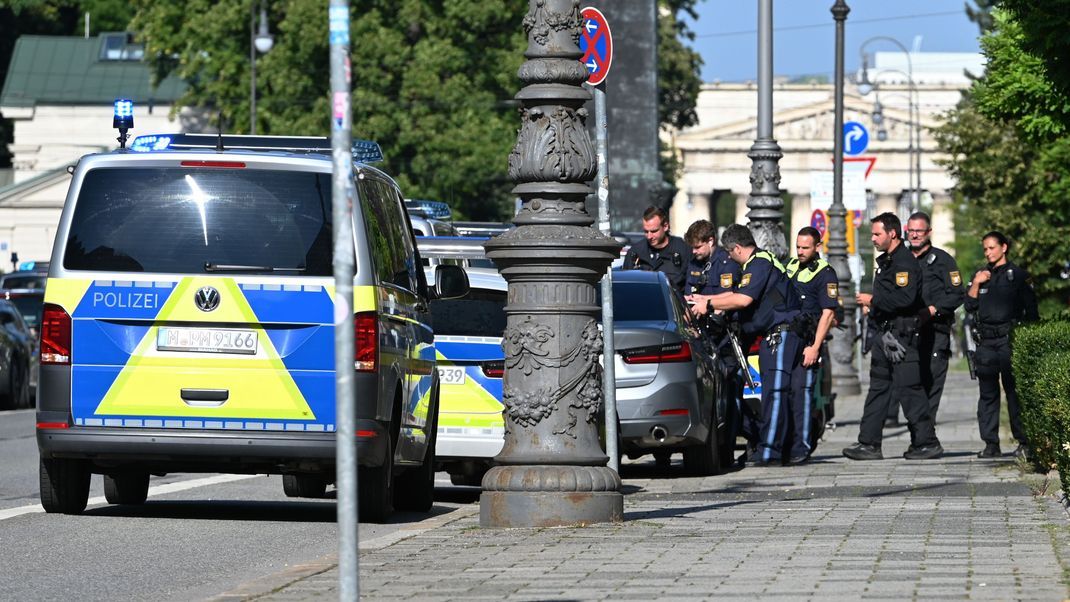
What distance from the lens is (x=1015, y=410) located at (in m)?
16.7

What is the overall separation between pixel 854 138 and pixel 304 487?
70.3 ft

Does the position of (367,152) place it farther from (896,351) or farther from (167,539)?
(167,539)

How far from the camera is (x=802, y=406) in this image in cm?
1642

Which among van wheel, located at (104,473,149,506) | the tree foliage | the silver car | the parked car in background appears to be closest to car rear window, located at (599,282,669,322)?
the silver car

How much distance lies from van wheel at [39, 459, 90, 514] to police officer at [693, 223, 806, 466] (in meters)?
5.78

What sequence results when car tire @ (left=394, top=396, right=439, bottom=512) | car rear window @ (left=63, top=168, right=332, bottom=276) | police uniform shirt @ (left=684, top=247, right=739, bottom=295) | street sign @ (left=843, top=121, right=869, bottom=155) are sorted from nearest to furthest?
car rear window @ (left=63, top=168, right=332, bottom=276) → car tire @ (left=394, top=396, right=439, bottom=512) → police uniform shirt @ (left=684, top=247, right=739, bottom=295) → street sign @ (left=843, top=121, right=869, bottom=155)

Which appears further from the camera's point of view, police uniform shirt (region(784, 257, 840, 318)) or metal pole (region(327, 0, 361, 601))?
police uniform shirt (region(784, 257, 840, 318))

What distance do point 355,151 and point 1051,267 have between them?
41728 mm

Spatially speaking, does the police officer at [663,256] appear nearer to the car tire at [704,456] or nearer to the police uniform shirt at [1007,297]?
the car tire at [704,456]

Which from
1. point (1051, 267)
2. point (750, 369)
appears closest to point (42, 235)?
point (1051, 267)

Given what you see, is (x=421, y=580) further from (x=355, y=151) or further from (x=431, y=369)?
(x=355, y=151)

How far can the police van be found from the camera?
435 inches

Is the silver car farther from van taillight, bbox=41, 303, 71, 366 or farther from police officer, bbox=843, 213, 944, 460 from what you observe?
van taillight, bbox=41, 303, 71, 366

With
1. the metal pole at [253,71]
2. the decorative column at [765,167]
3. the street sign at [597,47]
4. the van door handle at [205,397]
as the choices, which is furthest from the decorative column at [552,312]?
the metal pole at [253,71]
